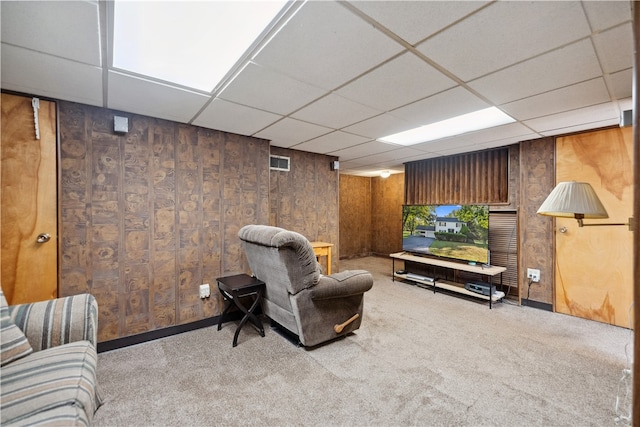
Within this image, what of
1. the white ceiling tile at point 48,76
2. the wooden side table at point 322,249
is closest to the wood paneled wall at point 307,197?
the wooden side table at point 322,249

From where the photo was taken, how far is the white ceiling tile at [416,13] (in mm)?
1214

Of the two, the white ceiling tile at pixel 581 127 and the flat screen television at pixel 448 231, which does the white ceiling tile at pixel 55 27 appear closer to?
the white ceiling tile at pixel 581 127

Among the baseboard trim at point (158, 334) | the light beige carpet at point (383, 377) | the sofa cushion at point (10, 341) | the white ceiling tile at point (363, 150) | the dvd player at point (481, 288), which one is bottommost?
the light beige carpet at point (383, 377)

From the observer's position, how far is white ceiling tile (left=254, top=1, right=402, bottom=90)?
1.30 m

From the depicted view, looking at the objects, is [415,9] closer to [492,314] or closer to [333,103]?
[333,103]

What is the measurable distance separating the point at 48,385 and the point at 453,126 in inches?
148

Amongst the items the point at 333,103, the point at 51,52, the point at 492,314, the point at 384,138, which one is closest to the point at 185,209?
the point at 51,52

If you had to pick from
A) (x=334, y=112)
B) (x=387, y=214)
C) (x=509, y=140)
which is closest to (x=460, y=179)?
(x=509, y=140)

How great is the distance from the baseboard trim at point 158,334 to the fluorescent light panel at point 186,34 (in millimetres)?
2343

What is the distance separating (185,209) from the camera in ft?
9.55

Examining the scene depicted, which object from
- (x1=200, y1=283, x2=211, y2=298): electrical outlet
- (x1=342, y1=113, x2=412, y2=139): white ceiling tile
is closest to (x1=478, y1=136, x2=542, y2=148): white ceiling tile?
(x1=342, y1=113, x2=412, y2=139): white ceiling tile

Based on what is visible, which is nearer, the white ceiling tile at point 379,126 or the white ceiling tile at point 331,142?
the white ceiling tile at point 379,126

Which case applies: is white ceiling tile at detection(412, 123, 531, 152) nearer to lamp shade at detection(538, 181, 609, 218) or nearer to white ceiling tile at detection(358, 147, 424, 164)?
white ceiling tile at detection(358, 147, 424, 164)

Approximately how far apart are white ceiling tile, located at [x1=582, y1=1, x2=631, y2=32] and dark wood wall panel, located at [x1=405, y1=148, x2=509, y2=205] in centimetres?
288
